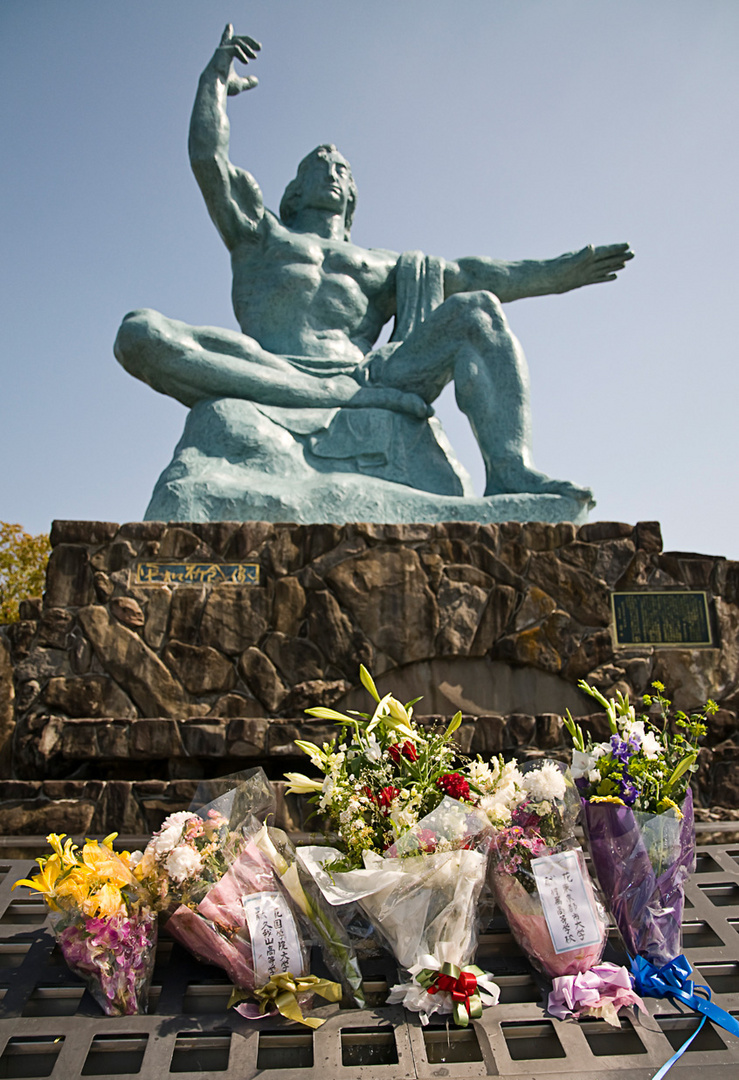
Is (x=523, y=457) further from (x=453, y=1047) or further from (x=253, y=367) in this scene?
(x=453, y=1047)

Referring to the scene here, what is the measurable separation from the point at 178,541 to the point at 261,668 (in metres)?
0.81

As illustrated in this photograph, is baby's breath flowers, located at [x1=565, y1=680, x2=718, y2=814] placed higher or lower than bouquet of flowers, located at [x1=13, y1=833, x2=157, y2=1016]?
higher

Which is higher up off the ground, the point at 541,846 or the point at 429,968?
the point at 541,846

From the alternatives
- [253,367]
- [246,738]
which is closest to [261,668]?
[246,738]

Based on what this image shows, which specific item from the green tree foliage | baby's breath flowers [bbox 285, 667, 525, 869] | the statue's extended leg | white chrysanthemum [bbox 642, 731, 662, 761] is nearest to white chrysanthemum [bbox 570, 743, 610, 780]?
white chrysanthemum [bbox 642, 731, 662, 761]

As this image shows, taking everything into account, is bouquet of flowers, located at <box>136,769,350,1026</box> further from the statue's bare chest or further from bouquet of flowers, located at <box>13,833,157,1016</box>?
the statue's bare chest

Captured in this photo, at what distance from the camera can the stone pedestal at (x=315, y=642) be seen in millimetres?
4074

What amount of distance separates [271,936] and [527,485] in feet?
11.7

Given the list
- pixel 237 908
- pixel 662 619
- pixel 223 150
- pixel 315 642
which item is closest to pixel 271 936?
pixel 237 908

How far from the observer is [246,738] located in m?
4.02

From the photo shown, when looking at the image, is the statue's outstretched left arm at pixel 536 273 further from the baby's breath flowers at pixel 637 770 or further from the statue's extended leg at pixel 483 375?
the baby's breath flowers at pixel 637 770

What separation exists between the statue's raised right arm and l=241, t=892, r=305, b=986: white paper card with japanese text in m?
5.43

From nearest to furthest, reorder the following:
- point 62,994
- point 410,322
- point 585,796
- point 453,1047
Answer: point 453,1047
point 62,994
point 585,796
point 410,322

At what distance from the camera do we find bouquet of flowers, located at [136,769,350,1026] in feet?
7.06
